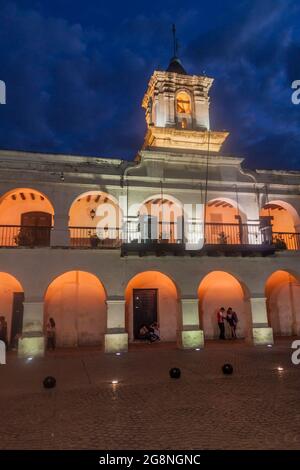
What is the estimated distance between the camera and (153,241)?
50.1 ft

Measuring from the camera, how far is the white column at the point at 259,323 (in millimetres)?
15984

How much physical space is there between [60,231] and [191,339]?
24.0ft

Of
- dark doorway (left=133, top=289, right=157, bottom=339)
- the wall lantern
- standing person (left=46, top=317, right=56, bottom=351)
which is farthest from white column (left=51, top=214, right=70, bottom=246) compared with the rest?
dark doorway (left=133, top=289, right=157, bottom=339)

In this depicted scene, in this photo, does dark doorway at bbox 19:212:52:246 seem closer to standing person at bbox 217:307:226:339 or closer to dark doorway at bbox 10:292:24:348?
dark doorway at bbox 10:292:24:348

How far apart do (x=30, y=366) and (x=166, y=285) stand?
27.1ft

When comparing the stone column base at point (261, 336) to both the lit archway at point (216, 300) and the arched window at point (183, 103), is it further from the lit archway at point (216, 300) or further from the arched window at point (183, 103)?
the arched window at point (183, 103)

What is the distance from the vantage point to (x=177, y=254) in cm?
1588

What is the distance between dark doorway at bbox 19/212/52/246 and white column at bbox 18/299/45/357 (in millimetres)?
2971

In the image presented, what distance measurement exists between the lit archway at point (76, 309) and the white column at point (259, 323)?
276 inches

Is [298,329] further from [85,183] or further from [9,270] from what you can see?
[9,270]

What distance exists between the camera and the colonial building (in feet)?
49.5

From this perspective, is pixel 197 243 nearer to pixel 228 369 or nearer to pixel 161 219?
pixel 161 219

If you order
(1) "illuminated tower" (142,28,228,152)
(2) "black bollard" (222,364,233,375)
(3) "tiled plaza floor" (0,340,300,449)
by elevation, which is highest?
(1) "illuminated tower" (142,28,228,152)

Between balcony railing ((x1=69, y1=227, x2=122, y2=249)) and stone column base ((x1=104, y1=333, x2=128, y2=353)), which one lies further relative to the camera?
balcony railing ((x1=69, y1=227, x2=122, y2=249))
